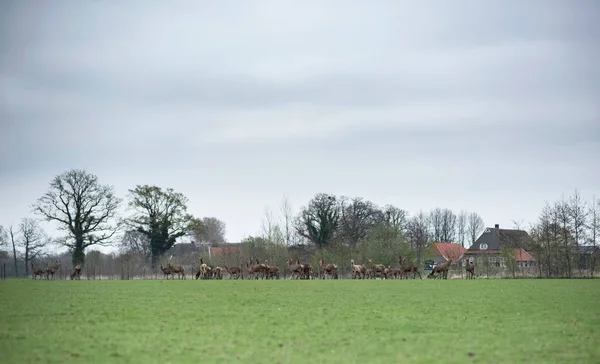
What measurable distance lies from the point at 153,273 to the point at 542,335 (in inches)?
2611

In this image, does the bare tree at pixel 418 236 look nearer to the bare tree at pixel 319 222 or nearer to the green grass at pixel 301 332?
the bare tree at pixel 319 222

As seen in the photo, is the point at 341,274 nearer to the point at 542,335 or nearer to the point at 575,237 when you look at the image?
the point at 575,237

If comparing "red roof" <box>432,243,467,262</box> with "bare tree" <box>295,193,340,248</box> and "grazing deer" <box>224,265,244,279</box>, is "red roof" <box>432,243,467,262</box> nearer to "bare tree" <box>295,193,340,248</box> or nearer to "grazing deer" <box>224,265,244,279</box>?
"bare tree" <box>295,193,340,248</box>

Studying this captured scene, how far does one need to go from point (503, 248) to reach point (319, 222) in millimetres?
34895

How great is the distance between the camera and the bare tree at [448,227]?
14988 cm

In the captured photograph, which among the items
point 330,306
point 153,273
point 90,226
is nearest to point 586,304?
point 330,306

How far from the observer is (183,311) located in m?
23.5

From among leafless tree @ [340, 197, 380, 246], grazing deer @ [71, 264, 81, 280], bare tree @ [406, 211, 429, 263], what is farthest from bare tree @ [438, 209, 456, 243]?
grazing deer @ [71, 264, 81, 280]

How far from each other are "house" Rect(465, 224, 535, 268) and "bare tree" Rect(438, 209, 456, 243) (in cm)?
2341

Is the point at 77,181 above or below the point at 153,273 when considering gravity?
above

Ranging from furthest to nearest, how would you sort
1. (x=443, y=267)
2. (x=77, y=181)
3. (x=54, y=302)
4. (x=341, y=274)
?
(x=77, y=181), (x=341, y=274), (x=443, y=267), (x=54, y=302)

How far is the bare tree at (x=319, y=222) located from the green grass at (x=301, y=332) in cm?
7180

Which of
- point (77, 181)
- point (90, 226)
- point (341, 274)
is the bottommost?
point (341, 274)

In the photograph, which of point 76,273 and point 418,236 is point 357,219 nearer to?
point 418,236
